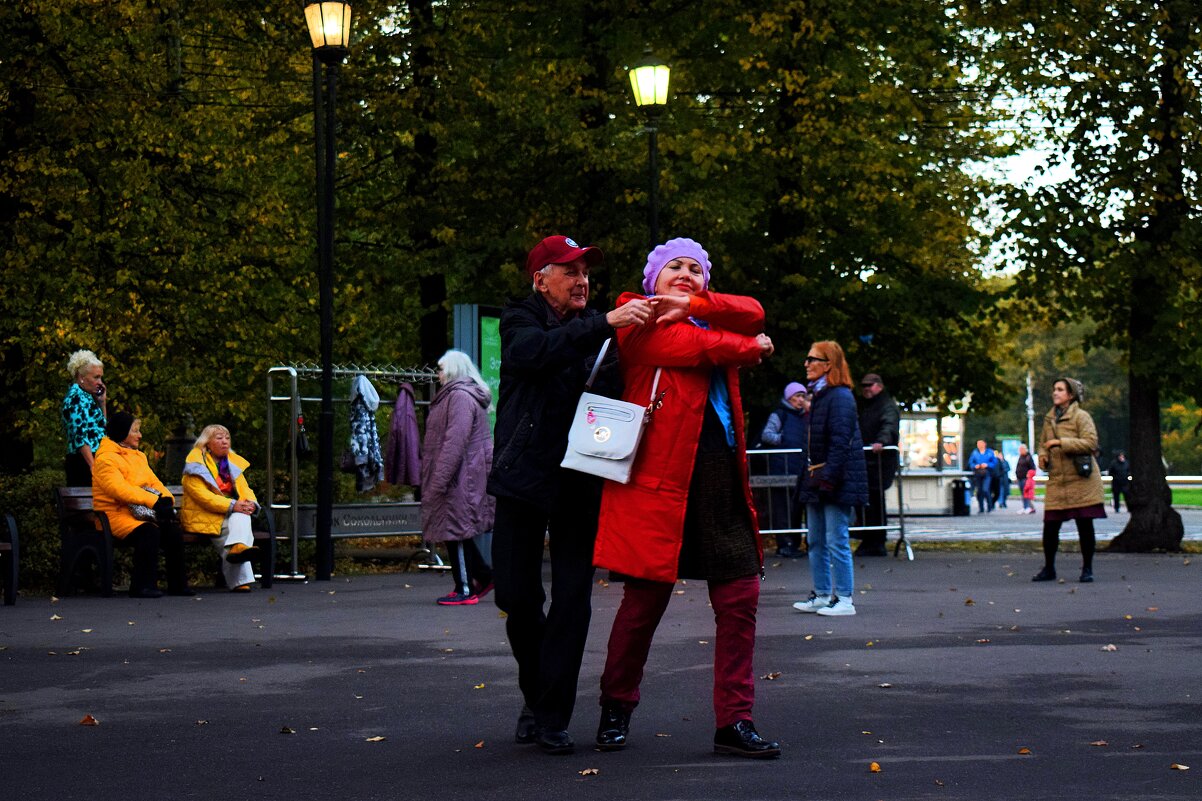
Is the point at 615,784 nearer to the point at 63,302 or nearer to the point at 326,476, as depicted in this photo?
the point at 326,476

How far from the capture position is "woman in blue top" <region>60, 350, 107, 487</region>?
16.8m

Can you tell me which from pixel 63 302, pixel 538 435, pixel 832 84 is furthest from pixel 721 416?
pixel 832 84

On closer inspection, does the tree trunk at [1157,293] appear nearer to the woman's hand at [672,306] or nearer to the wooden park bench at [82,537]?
the wooden park bench at [82,537]

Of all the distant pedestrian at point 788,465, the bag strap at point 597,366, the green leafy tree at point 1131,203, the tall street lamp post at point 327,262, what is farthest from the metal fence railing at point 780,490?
the bag strap at point 597,366

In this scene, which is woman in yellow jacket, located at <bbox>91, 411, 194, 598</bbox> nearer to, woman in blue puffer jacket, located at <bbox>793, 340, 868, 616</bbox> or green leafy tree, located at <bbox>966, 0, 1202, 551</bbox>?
woman in blue puffer jacket, located at <bbox>793, 340, 868, 616</bbox>

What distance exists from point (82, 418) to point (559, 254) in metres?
10.7

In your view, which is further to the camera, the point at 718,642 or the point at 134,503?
the point at 134,503

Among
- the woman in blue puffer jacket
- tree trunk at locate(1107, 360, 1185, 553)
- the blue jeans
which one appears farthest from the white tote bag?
tree trunk at locate(1107, 360, 1185, 553)

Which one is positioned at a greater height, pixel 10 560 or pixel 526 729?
pixel 10 560

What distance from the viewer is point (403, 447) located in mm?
18688

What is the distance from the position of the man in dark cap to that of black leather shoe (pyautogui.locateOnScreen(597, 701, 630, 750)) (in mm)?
14579

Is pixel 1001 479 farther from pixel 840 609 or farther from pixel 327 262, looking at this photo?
pixel 840 609

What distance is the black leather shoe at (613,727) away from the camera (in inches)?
280

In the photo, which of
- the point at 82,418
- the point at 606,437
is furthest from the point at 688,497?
the point at 82,418
